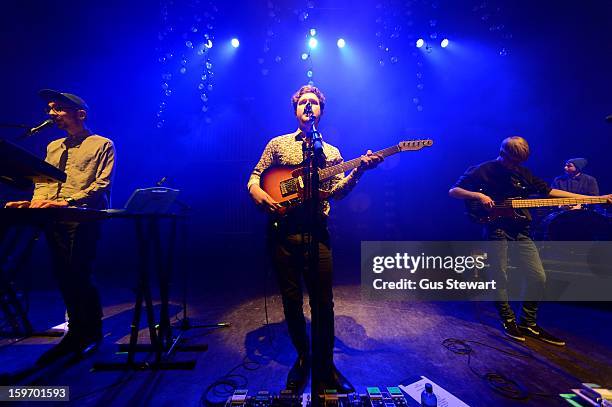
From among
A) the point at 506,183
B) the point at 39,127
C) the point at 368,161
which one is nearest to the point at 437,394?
the point at 368,161

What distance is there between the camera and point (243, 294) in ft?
16.6

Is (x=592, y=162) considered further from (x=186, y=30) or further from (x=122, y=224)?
(x=122, y=224)

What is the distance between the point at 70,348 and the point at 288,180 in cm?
295

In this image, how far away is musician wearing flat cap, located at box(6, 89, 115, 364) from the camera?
2.55 metres

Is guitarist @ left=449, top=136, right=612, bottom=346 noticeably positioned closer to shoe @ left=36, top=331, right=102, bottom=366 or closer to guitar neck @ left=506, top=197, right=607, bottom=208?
guitar neck @ left=506, top=197, right=607, bottom=208

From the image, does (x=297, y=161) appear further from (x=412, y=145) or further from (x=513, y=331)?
(x=513, y=331)

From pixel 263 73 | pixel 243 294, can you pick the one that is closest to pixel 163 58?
pixel 263 73

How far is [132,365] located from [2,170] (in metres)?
2.03

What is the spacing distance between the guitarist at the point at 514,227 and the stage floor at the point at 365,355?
0.29 meters

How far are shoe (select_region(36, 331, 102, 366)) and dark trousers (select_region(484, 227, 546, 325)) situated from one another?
4.96 m

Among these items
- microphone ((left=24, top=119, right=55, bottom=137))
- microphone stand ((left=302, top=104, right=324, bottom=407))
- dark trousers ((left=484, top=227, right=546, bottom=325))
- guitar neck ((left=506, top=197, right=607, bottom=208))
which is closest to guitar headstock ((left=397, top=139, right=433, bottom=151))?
microphone stand ((left=302, top=104, right=324, bottom=407))

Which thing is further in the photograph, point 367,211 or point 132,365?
point 367,211

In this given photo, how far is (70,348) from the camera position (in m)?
2.57

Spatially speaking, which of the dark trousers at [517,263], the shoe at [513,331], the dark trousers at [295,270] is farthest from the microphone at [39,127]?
the shoe at [513,331]
